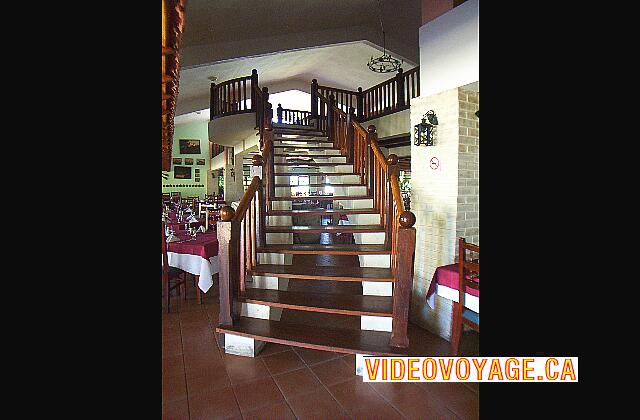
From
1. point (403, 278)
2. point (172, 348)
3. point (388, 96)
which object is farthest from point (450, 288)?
point (388, 96)

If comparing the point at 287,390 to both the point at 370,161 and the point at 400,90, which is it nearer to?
the point at 370,161

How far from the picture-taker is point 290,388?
252 cm

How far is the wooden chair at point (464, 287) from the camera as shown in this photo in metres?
2.64

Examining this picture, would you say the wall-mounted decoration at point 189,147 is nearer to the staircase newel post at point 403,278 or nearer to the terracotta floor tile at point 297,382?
the terracotta floor tile at point 297,382

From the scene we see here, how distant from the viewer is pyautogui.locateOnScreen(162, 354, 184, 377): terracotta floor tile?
2.71 m

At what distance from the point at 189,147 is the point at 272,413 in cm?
1603

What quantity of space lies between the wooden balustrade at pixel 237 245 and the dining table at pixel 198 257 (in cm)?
70

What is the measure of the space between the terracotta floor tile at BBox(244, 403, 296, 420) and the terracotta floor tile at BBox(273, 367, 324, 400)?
0.40 feet

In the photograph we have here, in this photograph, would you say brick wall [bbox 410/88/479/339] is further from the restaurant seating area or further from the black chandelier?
the black chandelier

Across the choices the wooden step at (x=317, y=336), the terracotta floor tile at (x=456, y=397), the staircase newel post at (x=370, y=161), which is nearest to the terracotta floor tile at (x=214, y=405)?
the wooden step at (x=317, y=336)

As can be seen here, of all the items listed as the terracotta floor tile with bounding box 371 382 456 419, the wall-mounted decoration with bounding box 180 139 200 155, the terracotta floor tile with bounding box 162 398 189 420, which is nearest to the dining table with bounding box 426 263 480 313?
the terracotta floor tile with bounding box 371 382 456 419

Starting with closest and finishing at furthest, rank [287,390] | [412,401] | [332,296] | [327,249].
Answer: [412,401] → [287,390] → [332,296] → [327,249]
